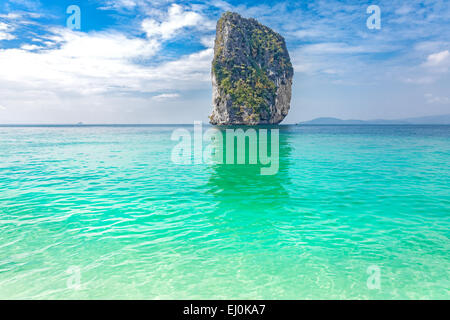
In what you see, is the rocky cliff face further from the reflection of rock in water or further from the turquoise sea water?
the turquoise sea water

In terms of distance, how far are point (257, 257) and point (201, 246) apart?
64.4 inches

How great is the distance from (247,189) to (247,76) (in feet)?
448

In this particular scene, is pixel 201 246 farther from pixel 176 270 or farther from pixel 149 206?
pixel 149 206

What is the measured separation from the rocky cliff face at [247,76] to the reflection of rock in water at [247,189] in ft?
385

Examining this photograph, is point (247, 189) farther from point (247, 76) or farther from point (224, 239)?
point (247, 76)

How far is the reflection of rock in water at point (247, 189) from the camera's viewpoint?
1113 centimetres

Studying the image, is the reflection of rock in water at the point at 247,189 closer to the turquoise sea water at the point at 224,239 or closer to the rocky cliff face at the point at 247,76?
the turquoise sea water at the point at 224,239

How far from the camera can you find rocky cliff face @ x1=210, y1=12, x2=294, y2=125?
135625mm

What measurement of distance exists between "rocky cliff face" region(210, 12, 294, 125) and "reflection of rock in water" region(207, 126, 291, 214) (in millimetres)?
117452

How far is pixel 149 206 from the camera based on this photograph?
11.1m

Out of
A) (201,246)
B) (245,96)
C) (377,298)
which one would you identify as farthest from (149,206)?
(245,96)

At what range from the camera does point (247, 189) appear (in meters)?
14.2

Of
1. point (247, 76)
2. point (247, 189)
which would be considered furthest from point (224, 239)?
point (247, 76)

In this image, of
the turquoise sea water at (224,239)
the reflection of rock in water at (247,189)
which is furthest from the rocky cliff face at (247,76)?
the turquoise sea water at (224,239)
